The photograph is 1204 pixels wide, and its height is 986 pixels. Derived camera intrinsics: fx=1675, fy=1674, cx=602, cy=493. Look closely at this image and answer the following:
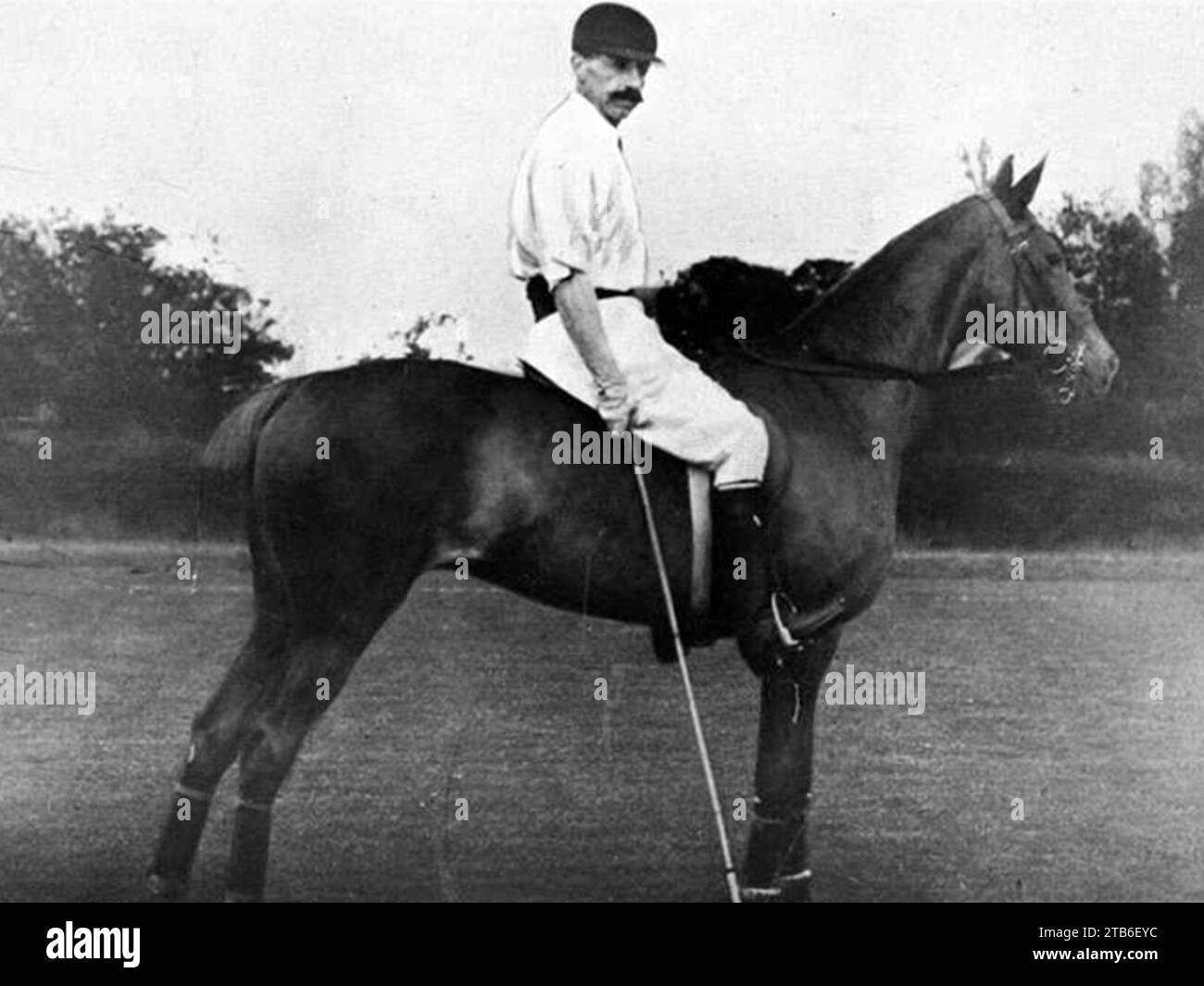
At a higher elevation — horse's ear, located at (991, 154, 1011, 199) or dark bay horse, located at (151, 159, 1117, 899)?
horse's ear, located at (991, 154, 1011, 199)

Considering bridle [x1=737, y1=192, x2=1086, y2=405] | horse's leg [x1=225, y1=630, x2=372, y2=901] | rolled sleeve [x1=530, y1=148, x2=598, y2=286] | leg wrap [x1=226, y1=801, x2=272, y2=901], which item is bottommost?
leg wrap [x1=226, y1=801, x2=272, y2=901]

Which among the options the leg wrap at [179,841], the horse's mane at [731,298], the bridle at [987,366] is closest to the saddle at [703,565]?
the bridle at [987,366]

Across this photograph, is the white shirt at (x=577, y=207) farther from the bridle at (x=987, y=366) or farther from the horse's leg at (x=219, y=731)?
the horse's leg at (x=219, y=731)

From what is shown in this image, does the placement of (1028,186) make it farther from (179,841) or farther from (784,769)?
(179,841)

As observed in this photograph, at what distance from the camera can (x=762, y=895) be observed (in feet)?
17.2

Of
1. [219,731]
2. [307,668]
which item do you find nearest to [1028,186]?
[307,668]

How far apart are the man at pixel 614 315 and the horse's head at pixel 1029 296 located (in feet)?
3.11

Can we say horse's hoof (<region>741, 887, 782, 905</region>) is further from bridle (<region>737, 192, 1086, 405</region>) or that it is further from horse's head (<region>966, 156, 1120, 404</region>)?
horse's head (<region>966, 156, 1120, 404</region>)

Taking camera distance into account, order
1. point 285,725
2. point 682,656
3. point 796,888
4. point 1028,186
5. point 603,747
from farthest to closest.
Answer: point 603,747 < point 1028,186 < point 796,888 < point 682,656 < point 285,725

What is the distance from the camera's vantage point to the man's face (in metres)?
5.30

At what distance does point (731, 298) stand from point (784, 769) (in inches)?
62.4

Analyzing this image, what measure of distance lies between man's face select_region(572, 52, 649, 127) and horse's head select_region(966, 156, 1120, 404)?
120 cm

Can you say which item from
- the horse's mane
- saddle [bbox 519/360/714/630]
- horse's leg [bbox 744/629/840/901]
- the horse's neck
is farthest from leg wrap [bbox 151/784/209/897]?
the horse's neck

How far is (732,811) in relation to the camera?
554 centimetres
